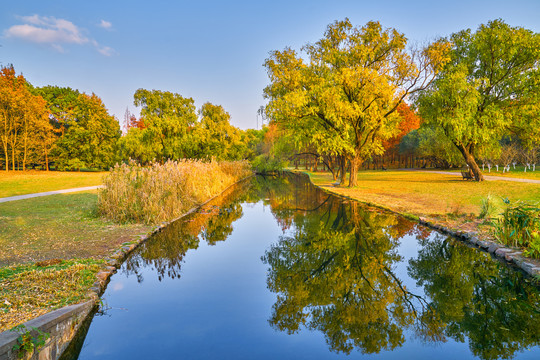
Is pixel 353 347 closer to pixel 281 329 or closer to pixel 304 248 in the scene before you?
pixel 281 329

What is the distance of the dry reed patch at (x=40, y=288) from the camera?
12.6 ft

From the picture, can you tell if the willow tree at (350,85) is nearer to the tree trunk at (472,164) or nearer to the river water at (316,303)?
the tree trunk at (472,164)

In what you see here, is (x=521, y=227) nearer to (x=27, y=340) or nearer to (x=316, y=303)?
(x=316, y=303)

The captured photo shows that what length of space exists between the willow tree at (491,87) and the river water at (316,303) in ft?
54.7

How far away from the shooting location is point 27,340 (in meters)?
3.12

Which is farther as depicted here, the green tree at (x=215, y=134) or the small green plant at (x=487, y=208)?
the green tree at (x=215, y=134)

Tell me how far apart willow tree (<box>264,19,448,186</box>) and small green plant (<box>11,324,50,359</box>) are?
667 inches

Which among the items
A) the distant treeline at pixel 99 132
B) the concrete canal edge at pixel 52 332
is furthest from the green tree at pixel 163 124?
the concrete canal edge at pixel 52 332

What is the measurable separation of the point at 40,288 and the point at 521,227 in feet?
31.4

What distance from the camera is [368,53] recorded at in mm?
19984

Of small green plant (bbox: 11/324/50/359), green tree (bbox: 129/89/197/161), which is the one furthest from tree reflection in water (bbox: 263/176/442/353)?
green tree (bbox: 129/89/197/161)

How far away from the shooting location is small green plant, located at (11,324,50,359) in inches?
119

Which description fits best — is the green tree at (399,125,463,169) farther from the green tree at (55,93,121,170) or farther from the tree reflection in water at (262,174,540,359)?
the green tree at (55,93,121,170)

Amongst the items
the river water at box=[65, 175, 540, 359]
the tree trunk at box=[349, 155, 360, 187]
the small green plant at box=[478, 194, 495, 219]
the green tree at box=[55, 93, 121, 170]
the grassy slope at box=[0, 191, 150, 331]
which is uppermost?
the green tree at box=[55, 93, 121, 170]
